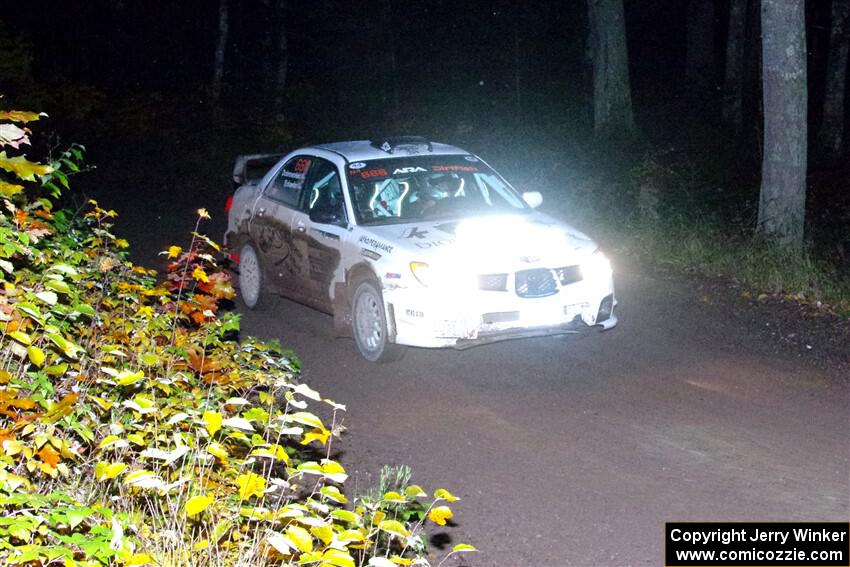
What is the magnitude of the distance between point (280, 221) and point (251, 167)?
1.75m

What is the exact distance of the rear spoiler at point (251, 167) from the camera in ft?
40.8

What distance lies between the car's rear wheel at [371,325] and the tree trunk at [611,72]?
32.6 ft

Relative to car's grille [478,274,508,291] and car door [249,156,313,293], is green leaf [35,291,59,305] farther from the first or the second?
car door [249,156,313,293]

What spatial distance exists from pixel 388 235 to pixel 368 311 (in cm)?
69

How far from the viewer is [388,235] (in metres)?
9.59

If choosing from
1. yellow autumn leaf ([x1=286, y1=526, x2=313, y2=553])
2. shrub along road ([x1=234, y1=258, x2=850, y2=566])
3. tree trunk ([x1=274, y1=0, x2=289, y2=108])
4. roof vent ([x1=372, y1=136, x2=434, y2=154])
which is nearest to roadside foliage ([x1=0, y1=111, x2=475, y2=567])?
yellow autumn leaf ([x1=286, y1=526, x2=313, y2=553])

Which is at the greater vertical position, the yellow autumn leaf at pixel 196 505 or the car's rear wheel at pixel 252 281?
the yellow autumn leaf at pixel 196 505

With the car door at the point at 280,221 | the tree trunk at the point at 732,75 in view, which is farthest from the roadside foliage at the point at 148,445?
the tree trunk at the point at 732,75

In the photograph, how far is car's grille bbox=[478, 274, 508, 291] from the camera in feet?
29.7

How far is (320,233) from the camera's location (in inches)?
405

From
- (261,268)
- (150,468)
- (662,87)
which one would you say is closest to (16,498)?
(150,468)
